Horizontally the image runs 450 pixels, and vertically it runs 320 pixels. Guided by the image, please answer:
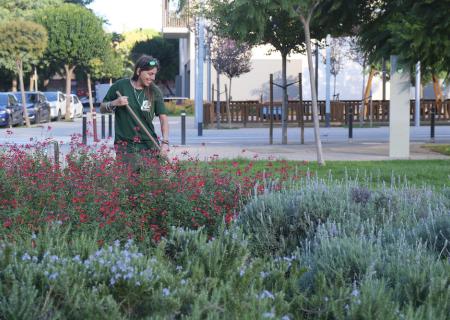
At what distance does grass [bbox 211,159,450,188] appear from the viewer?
11.9 m

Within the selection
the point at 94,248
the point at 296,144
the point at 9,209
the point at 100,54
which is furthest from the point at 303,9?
the point at 100,54

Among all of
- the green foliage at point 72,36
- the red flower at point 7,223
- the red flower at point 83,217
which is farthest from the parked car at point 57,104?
the red flower at point 7,223

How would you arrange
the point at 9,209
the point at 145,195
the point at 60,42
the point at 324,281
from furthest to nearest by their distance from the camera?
the point at 60,42, the point at 145,195, the point at 9,209, the point at 324,281

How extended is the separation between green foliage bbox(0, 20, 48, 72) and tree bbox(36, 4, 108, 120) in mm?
12005

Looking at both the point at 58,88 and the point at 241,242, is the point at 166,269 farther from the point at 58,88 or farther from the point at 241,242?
the point at 58,88

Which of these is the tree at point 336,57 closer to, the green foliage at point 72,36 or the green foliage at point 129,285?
the green foliage at point 72,36

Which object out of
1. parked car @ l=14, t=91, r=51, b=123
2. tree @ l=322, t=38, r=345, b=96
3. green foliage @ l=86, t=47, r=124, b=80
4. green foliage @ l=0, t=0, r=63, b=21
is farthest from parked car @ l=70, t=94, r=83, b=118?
tree @ l=322, t=38, r=345, b=96

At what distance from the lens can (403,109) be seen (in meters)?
16.8

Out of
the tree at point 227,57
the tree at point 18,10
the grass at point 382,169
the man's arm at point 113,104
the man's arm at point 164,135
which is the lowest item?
the grass at point 382,169

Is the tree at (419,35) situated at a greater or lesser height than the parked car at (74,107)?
greater

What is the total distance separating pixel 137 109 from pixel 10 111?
92.8ft

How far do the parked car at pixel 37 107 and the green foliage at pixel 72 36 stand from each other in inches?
520

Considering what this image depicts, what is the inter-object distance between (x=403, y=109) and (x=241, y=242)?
12.4 m

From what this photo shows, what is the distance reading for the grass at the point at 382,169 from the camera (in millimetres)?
11891
